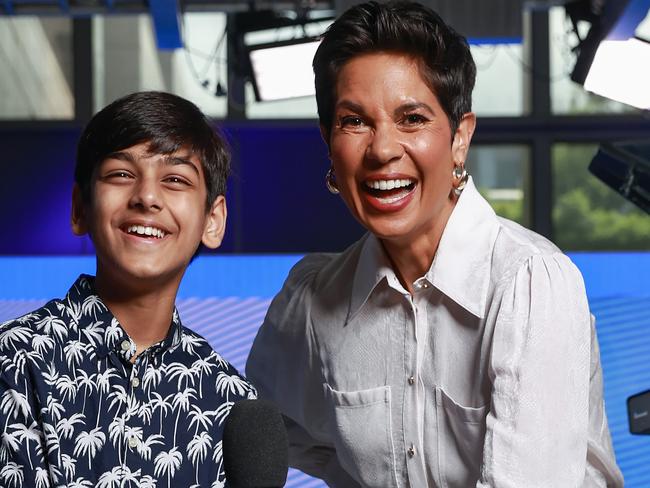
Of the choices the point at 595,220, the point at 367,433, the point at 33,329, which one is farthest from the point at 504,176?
the point at 33,329

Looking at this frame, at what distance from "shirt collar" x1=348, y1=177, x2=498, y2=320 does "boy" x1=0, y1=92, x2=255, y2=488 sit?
0.87 feet

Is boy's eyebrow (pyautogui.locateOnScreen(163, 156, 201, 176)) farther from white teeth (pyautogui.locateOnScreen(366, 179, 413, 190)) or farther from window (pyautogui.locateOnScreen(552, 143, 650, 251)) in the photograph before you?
window (pyautogui.locateOnScreen(552, 143, 650, 251))

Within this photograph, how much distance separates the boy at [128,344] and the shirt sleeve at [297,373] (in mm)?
239

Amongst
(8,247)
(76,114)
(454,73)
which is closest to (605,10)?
(454,73)

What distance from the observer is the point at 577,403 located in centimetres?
152

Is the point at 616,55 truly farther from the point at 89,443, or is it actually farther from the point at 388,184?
the point at 89,443

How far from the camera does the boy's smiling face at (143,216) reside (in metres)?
1.49

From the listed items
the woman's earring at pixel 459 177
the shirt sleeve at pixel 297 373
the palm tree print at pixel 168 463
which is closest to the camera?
the palm tree print at pixel 168 463

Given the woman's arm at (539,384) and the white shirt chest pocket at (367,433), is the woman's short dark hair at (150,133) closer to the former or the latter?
the white shirt chest pocket at (367,433)

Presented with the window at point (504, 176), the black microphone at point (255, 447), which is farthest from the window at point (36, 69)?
the black microphone at point (255, 447)

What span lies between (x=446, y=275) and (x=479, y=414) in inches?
8.6

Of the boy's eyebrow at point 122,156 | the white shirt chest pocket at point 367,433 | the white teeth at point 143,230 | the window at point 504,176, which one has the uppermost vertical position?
the boy's eyebrow at point 122,156

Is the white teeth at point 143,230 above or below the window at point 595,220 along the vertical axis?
above

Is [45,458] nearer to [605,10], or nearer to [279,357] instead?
[279,357]
